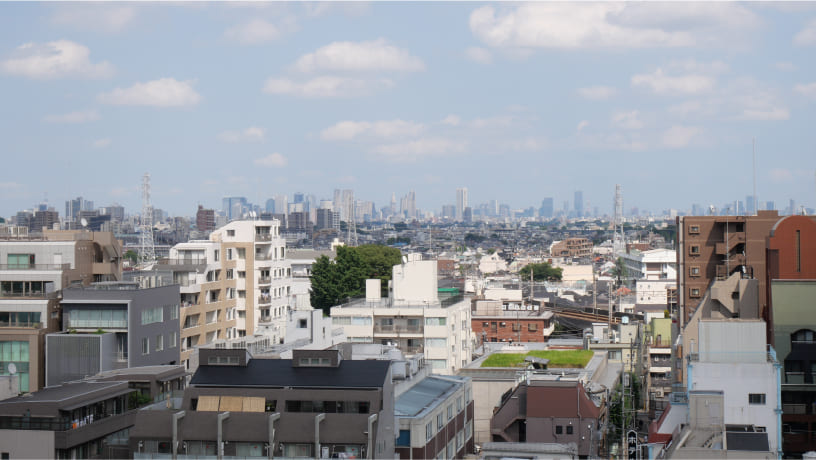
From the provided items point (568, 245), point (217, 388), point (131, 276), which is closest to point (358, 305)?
point (131, 276)

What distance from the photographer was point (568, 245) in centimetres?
14912

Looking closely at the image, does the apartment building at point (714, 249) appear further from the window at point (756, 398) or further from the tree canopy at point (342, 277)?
the tree canopy at point (342, 277)

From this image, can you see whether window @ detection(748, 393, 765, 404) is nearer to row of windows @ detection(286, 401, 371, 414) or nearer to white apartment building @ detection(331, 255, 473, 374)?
row of windows @ detection(286, 401, 371, 414)

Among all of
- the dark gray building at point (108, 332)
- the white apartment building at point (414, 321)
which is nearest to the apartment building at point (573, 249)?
the white apartment building at point (414, 321)

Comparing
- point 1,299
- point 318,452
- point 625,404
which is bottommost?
point 625,404

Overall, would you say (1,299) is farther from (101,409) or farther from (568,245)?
(568,245)

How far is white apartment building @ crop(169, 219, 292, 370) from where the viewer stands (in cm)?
3369

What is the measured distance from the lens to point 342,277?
51.3 m

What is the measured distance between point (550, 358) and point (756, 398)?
1615 cm

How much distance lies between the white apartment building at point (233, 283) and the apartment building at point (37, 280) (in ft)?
12.6

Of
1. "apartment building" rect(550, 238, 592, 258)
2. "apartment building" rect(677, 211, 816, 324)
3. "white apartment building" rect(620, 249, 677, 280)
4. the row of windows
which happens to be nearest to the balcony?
"apartment building" rect(677, 211, 816, 324)

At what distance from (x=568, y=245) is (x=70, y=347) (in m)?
130

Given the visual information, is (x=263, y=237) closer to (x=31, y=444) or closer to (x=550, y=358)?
(x=550, y=358)

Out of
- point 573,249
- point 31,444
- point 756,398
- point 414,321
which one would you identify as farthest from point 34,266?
point 573,249
